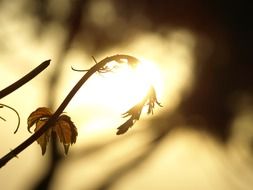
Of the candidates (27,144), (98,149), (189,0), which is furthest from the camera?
(98,149)

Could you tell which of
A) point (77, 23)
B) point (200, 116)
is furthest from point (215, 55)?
point (77, 23)

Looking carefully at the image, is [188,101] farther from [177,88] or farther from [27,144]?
[27,144]

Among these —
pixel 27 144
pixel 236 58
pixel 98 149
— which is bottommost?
pixel 27 144

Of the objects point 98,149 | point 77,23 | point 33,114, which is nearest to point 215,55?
point 77,23

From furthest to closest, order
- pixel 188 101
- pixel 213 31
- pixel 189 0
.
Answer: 1. pixel 188 101
2. pixel 213 31
3. pixel 189 0

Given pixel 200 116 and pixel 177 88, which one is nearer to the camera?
pixel 177 88

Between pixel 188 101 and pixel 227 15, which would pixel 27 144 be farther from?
pixel 188 101

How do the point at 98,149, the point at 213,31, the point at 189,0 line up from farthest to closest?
the point at 98,149
the point at 213,31
the point at 189,0

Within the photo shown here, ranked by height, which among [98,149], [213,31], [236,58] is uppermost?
[213,31]

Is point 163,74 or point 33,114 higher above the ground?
point 163,74
